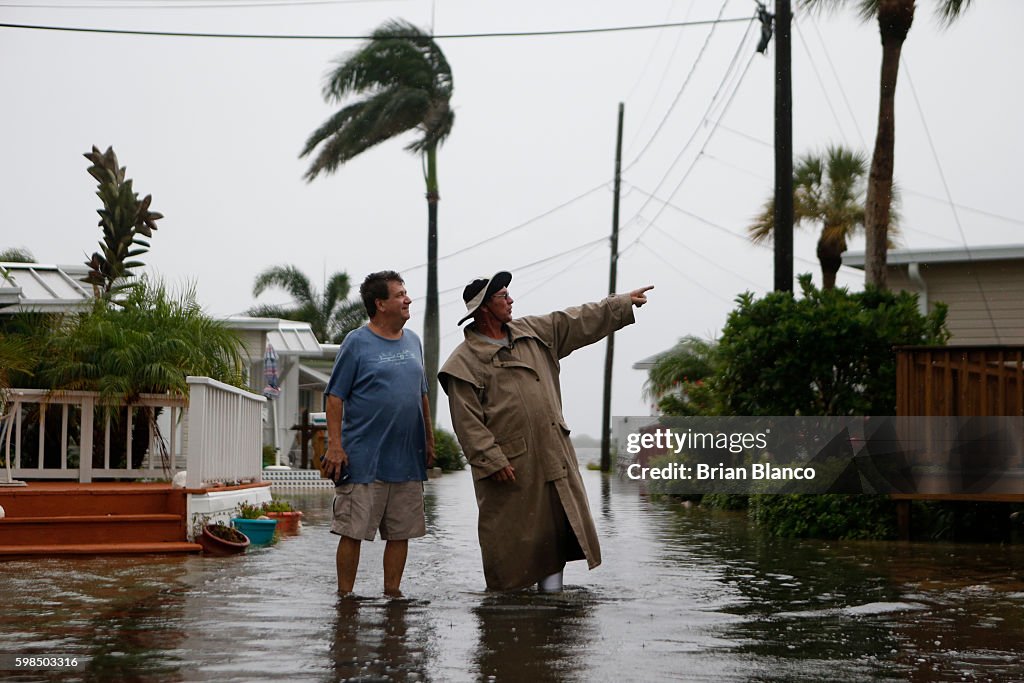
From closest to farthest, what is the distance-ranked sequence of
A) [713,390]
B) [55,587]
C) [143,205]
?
[55,587]
[713,390]
[143,205]

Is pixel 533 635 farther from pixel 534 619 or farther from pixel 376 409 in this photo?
pixel 376 409

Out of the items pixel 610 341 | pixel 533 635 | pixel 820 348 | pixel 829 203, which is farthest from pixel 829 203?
pixel 533 635

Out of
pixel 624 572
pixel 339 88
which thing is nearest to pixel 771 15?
pixel 624 572

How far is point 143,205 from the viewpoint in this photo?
16.6 meters

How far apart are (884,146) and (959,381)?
252 inches

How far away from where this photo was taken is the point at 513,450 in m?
7.06

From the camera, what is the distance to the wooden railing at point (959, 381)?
38.4 feet

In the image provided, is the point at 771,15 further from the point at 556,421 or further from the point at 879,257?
the point at 556,421

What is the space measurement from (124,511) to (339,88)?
2936 cm

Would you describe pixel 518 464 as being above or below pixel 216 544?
above

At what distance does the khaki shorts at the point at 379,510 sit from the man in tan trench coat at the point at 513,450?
1.23 feet

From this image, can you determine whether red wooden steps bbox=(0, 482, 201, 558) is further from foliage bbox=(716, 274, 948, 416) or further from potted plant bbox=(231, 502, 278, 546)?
foliage bbox=(716, 274, 948, 416)

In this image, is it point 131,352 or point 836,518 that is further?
point 836,518

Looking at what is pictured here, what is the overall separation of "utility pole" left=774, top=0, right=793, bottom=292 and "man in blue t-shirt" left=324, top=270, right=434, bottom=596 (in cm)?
894
